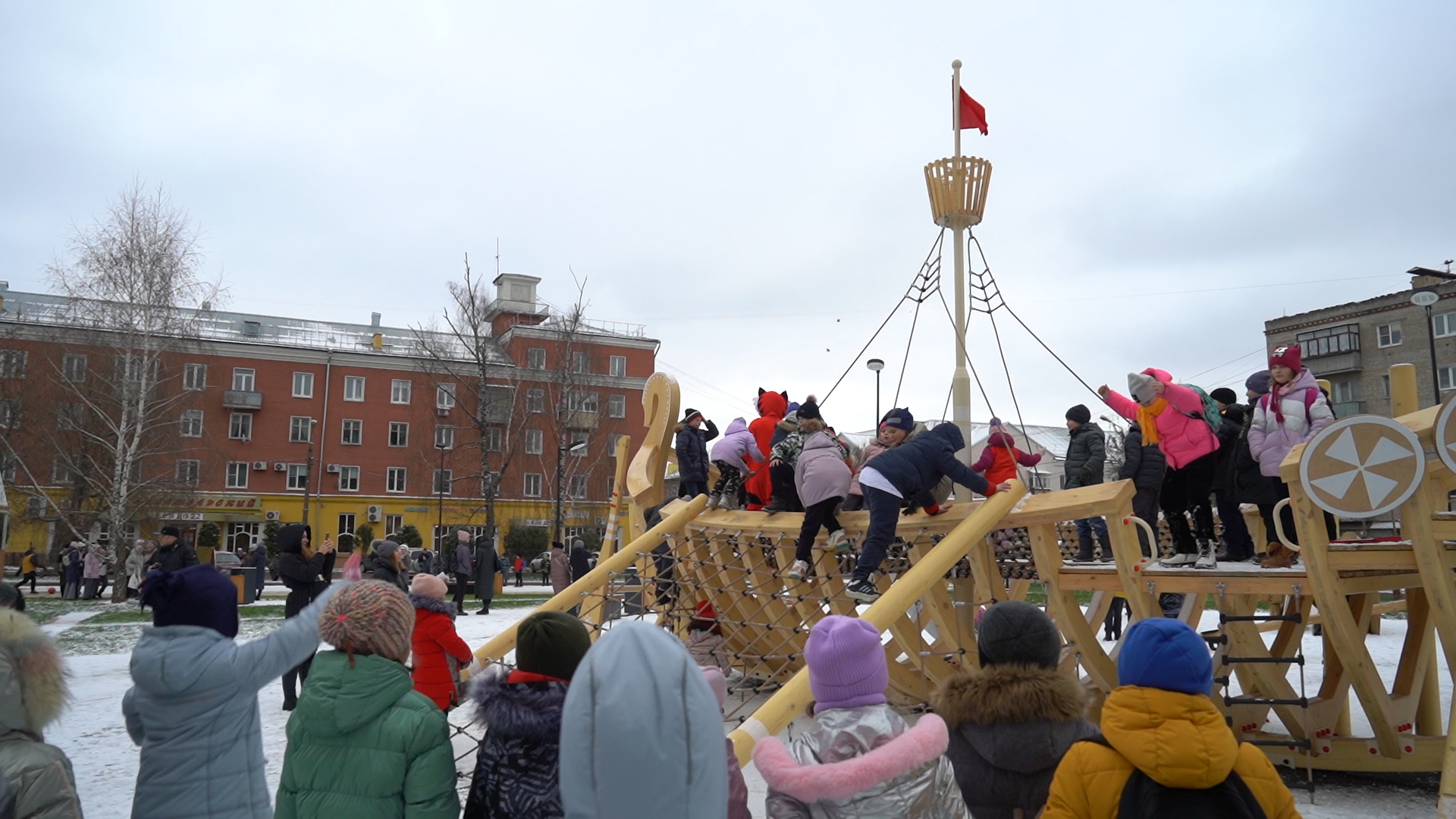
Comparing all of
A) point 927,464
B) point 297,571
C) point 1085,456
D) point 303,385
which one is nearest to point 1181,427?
point 927,464

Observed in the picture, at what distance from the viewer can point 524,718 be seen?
242 centimetres

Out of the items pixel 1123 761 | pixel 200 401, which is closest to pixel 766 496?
pixel 1123 761

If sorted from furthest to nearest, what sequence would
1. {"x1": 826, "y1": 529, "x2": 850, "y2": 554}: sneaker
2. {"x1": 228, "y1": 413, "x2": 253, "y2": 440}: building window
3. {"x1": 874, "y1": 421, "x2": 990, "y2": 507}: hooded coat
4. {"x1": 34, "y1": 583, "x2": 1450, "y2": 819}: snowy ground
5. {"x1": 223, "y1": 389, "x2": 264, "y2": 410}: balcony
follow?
{"x1": 228, "y1": 413, "x2": 253, "y2": 440}: building window → {"x1": 223, "y1": 389, "x2": 264, "y2": 410}: balcony → {"x1": 826, "y1": 529, "x2": 850, "y2": 554}: sneaker → {"x1": 874, "y1": 421, "x2": 990, "y2": 507}: hooded coat → {"x1": 34, "y1": 583, "x2": 1450, "y2": 819}: snowy ground

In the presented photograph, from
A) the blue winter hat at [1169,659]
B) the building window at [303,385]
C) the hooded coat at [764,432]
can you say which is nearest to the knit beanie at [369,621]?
the blue winter hat at [1169,659]

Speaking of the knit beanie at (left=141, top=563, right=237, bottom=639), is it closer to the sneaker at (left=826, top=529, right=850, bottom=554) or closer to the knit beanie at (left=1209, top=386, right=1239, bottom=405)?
the sneaker at (left=826, top=529, right=850, bottom=554)

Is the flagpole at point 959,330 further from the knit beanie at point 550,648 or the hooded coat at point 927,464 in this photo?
the knit beanie at point 550,648

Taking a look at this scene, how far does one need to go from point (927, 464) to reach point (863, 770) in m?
4.17

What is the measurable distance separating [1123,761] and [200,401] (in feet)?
143

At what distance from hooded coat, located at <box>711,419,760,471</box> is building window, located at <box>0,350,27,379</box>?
3163 cm

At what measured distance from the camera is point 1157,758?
217 centimetres

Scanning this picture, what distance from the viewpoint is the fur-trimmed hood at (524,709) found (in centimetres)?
241

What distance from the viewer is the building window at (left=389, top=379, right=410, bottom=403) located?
1674 inches

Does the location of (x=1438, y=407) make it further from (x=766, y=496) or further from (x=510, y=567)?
(x=510, y=567)

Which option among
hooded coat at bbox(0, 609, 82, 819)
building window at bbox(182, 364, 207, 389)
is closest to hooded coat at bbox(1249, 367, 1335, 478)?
hooded coat at bbox(0, 609, 82, 819)
